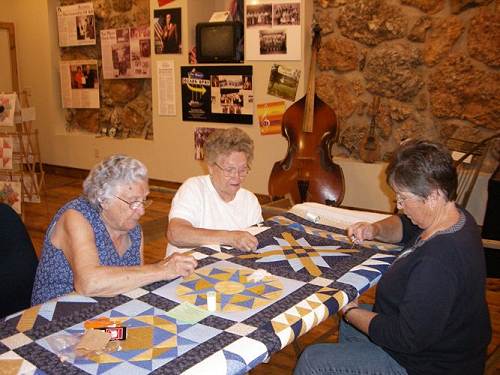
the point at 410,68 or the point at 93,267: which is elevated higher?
the point at 410,68

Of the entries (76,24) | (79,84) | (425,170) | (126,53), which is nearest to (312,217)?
(425,170)

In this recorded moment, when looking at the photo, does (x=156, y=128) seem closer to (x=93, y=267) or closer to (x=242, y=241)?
(x=242, y=241)

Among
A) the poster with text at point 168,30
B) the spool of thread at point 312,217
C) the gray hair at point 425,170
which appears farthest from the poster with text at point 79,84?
the gray hair at point 425,170

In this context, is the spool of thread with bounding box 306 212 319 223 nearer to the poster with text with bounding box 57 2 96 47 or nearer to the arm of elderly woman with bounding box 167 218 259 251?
the arm of elderly woman with bounding box 167 218 259 251

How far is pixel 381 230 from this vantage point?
6.79 ft

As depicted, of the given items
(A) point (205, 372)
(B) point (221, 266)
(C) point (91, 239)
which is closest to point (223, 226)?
(B) point (221, 266)

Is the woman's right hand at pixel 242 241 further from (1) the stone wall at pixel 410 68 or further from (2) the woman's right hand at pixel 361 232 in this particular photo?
(1) the stone wall at pixel 410 68

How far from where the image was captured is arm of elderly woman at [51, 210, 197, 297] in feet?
4.86

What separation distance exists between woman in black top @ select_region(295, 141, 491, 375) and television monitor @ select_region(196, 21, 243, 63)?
12.6ft

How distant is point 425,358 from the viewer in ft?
4.62

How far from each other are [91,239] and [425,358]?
3.40 ft

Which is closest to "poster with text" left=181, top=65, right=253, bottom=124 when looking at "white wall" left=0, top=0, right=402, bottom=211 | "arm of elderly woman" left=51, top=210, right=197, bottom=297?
"white wall" left=0, top=0, right=402, bottom=211

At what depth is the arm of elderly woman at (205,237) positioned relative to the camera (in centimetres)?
193

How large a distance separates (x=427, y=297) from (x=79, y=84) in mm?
6156
